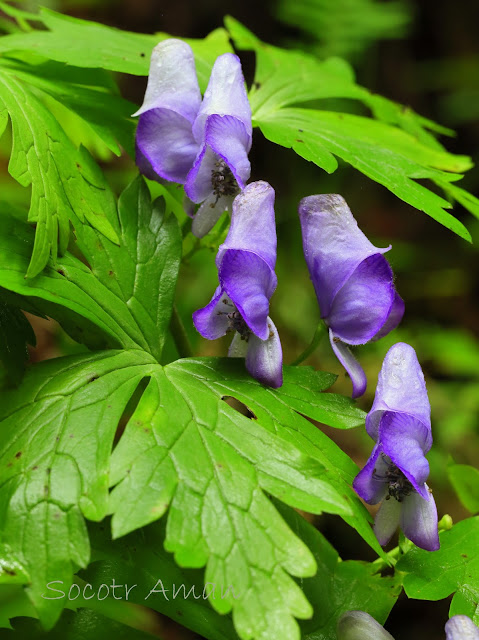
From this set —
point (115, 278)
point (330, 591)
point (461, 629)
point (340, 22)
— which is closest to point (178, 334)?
point (115, 278)

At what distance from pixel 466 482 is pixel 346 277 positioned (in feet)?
1.32

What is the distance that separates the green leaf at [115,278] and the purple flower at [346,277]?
188 mm

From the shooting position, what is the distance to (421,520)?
81 centimetres

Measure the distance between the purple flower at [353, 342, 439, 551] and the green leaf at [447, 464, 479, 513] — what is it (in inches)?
10.5

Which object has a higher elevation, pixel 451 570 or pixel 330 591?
pixel 451 570

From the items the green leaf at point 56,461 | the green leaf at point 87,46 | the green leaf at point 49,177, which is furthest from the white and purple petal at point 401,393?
the green leaf at point 87,46

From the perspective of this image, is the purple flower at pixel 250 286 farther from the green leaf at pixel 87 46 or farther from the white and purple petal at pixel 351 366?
the green leaf at pixel 87 46

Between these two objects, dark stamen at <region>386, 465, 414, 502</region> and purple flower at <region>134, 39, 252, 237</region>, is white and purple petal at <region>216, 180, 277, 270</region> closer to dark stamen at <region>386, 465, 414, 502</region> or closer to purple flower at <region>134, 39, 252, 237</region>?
purple flower at <region>134, 39, 252, 237</region>

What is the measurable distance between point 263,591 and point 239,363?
0.97 ft

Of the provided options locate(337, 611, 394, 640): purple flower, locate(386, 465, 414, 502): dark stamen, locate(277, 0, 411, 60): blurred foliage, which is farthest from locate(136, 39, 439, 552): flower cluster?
locate(277, 0, 411, 60): blurred foliage

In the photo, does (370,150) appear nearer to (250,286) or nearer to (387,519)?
(250,286)

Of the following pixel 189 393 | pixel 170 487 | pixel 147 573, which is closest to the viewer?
pixel 170 487

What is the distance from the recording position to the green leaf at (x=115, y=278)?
2.70ft

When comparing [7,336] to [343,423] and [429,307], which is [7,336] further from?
[429,307]
